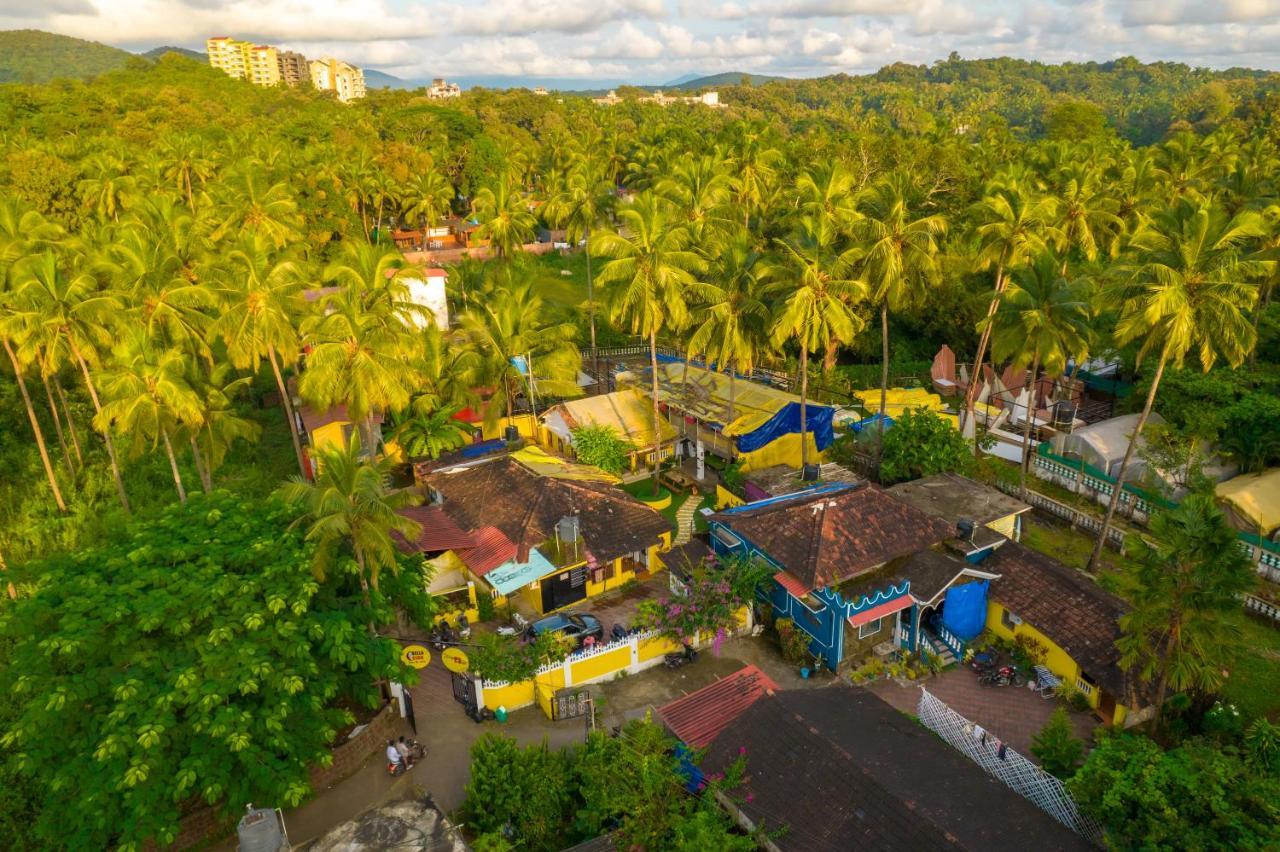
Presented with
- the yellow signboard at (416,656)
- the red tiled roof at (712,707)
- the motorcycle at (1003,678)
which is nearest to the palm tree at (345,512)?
the yellow signboard at (416,656)

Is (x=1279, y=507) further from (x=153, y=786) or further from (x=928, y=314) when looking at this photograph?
(x=153, y=786)

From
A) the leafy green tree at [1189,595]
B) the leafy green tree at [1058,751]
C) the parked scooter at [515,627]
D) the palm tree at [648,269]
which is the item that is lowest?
the parked scooter at [515,627]

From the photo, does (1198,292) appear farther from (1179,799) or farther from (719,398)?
(719,398)

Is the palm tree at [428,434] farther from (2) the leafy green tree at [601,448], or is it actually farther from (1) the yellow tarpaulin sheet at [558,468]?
(2) the leafy green tree at [601,448]

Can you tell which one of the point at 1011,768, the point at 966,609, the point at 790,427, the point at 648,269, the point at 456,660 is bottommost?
the point at 966,609

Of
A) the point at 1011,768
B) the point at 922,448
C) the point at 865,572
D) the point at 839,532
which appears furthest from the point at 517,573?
the point at 922,448
